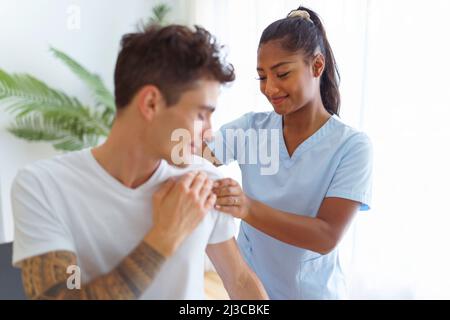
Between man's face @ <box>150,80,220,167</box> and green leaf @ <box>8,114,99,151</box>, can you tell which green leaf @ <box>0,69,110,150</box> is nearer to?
green leaf @ <box>8,114,99,151</box>

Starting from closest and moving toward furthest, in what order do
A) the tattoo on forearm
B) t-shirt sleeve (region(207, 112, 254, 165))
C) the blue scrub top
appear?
the tattoo on forearm → the blue scrub top → t-shirt sleeve (region(207, 112, 254, 165))

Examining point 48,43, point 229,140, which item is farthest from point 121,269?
point 48,43

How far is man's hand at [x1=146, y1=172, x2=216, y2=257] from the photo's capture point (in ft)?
2.64

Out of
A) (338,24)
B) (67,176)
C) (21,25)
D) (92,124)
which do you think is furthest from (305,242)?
(21,25)

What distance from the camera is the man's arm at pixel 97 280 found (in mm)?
784

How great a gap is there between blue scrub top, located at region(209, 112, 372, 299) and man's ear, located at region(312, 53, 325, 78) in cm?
13

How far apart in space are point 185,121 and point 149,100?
3.2 inches

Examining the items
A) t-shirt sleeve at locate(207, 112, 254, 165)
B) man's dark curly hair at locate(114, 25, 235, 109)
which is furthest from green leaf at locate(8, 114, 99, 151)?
man's dark curly hair at locate(114, 25, 235, 109)

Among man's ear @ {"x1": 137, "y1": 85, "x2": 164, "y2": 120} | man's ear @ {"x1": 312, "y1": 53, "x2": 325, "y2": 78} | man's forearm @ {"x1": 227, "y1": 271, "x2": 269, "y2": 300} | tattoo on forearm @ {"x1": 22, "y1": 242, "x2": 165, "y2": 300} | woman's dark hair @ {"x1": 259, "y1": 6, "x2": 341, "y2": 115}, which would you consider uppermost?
woman's dark hair @ {"x1": 259, "y1": 6, "x2": 341, "y2": 115}

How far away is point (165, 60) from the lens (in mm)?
850

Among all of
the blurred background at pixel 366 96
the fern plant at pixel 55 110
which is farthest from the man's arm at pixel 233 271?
the fern plant at pixel 55 110

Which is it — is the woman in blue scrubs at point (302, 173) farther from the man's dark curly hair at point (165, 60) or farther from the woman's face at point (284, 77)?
the man's dark curly hair at point (165, 60)

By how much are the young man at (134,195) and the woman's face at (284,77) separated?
264mm

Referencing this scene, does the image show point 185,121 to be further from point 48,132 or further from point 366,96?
point 48,132
